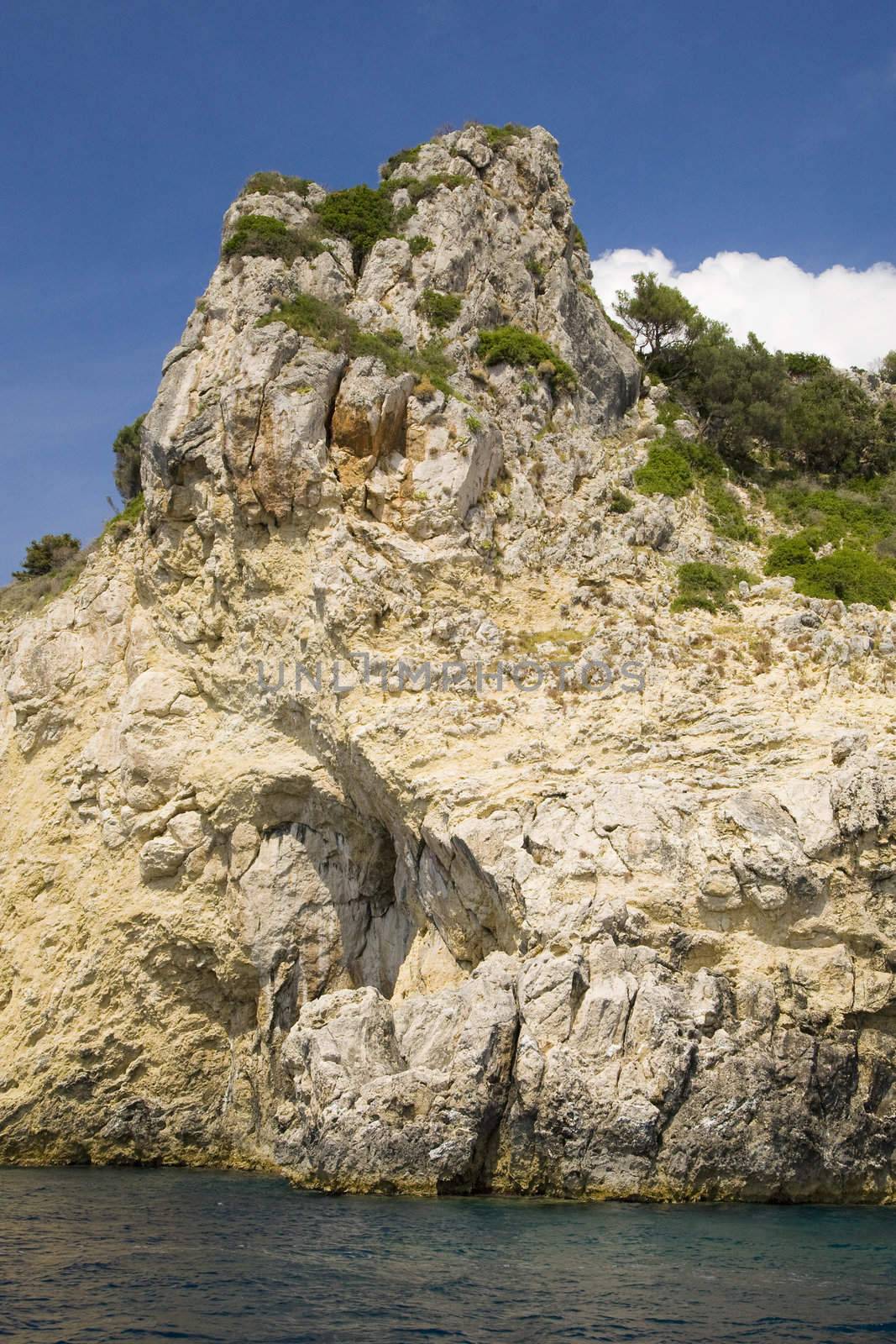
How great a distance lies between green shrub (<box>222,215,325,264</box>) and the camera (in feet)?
99.6

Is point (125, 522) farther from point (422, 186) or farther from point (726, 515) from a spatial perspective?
point (726, 515)

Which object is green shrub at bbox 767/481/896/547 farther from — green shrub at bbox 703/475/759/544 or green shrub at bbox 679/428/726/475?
green shrub at bbox 679/428/726/475

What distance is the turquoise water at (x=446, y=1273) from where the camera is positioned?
11.0 meters

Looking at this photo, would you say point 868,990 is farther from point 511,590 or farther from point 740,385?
point 740,385

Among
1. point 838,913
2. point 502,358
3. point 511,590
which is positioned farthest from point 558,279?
point 838,913

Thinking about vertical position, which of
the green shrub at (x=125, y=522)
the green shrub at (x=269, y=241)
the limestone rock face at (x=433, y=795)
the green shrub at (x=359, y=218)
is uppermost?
the green shrub at (x=359, y=218)

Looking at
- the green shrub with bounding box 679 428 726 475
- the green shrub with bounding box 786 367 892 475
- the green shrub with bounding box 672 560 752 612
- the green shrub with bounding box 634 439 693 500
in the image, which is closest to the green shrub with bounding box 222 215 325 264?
the green shrub with bounding box 634 439 693 500

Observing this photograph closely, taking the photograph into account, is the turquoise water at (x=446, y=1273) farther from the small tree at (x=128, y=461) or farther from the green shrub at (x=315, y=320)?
the small tree at (x=128, y=461)

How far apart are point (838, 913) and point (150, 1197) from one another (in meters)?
12.8

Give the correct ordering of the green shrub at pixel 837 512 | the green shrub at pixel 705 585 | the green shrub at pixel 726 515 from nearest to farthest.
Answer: the green shrub at pixel 705 585 → the green shrub at pixel 726 515 → the green shrub at pixel 837 512

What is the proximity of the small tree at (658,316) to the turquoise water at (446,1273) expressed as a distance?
30316mm

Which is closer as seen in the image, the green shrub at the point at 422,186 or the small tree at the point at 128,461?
the green shrub at the point at 422,186

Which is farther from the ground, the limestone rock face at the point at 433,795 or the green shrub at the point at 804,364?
the green shrub at the point at 804,364

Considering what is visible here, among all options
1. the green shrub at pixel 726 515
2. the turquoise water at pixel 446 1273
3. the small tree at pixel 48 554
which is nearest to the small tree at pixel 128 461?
the small tree at pixel 48 554
